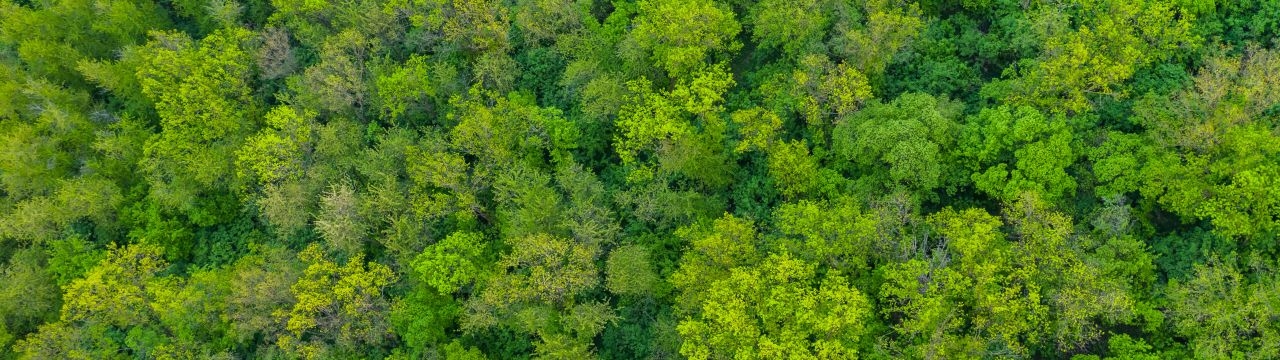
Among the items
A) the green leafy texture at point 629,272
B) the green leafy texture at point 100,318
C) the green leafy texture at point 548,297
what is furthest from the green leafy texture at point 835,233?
the green leafy texture at point 100,318

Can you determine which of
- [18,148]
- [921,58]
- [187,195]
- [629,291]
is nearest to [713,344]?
[629,291]

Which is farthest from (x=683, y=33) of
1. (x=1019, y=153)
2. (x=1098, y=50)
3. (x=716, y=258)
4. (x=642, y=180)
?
(x=1098, y=50)

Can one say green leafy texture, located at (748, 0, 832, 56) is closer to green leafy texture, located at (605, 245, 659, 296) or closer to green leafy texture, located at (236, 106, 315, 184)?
green leafy texture, located at (605, 245, 659, 296)

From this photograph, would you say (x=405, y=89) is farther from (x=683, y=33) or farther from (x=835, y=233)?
(x=835, y=233)

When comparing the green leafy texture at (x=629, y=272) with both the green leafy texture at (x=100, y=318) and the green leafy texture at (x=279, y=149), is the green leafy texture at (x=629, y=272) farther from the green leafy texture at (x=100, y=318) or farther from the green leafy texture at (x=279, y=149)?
the green leafy texture at (x=100, y=318)

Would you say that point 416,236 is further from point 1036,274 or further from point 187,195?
point 1036,274

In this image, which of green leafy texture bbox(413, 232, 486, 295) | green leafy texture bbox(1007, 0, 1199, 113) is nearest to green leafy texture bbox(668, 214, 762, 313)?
green leafy texture bbox(413, 232, 486, 295)
